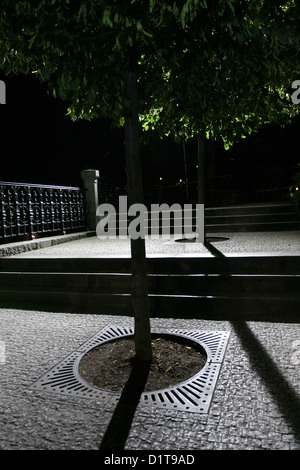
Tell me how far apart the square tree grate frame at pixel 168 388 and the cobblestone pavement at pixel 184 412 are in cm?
6

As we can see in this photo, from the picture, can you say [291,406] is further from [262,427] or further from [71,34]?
[71,34]

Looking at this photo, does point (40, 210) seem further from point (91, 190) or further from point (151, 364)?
point (151, 364)

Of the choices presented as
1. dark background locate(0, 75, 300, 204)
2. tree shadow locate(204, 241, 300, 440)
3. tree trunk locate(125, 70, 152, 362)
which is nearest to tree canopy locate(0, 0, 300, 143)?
tree trunk locate(125, 70, 152, 362)

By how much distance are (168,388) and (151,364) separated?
449 millimetres

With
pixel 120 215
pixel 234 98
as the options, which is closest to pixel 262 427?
pixel 234 98

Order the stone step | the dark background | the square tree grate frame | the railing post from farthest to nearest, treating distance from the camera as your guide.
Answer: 1. the dark background
2. the railing post
3. the stone step
4. the square tree grate frame

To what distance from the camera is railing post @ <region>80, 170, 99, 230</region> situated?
10.2 meters

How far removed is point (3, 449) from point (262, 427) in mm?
1713

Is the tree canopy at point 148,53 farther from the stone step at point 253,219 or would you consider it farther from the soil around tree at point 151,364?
the stone step at point 253,219

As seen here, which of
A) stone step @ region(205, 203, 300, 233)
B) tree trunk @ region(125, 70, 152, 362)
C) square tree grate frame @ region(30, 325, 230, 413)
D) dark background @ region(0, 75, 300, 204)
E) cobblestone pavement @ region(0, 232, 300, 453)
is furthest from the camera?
dark background @ region(0, 75, 300, 204)

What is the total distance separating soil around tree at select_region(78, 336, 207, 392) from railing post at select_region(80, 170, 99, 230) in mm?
7081

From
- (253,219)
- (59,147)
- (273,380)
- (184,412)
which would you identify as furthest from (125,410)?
(59,147)

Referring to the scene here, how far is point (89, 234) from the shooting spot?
33.1 feet

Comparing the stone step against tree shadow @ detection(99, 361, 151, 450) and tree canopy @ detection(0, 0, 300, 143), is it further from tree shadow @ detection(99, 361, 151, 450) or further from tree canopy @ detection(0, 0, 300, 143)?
tree shadow @ detection(99, 361, 151, 450)
